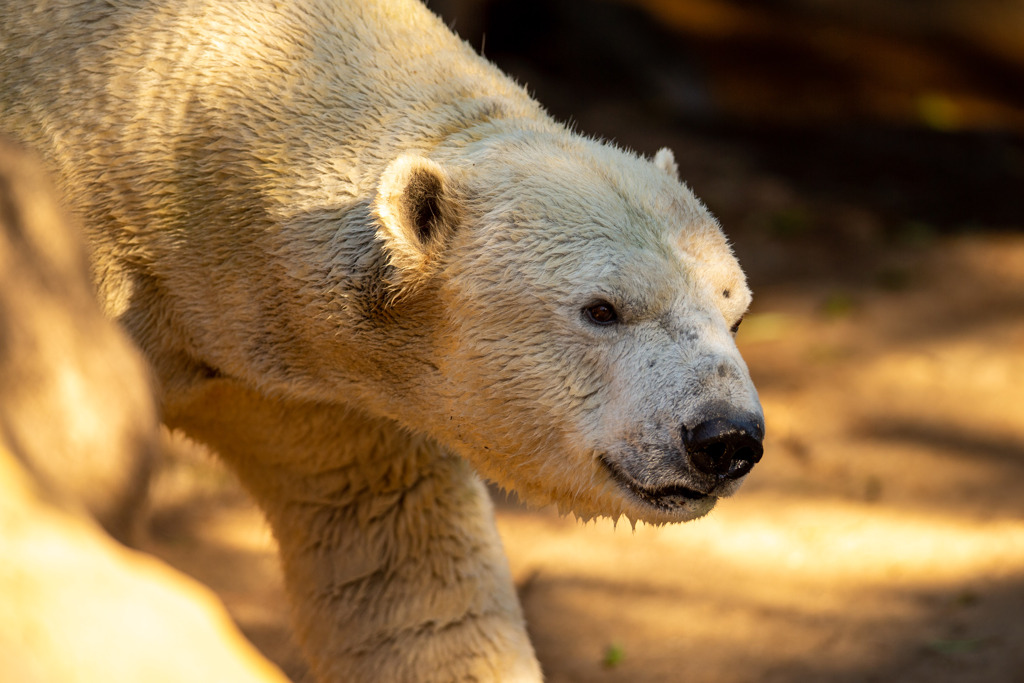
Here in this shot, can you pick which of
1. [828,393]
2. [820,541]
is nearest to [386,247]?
[820,541]

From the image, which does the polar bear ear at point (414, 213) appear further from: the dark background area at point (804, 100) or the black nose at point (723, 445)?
the dark background area at point (804, 100)

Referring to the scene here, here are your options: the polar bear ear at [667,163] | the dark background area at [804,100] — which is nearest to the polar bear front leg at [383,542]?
the polar bear ear at [667,163]

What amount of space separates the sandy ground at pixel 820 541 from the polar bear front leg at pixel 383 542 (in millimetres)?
1331

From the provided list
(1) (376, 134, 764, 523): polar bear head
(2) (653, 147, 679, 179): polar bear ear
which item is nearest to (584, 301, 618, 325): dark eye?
(1) (376, 134, 764, 523): polar bear head

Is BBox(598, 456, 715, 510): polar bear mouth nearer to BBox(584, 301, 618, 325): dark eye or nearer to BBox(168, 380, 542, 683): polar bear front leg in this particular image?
BBox(584, 301, 618, 325): dark eye

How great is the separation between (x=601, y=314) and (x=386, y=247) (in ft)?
2.04

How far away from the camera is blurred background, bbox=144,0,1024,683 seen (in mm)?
5422

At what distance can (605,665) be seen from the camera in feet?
17.5

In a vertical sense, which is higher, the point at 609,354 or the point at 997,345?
the point at 609,354

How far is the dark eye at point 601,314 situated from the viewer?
314 cm

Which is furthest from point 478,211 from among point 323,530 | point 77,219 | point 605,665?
point 605,665

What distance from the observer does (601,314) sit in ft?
10.3

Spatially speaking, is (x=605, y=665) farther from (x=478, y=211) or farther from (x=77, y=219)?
(x=77, y=219)

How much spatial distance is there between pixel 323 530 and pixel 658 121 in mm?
7814
